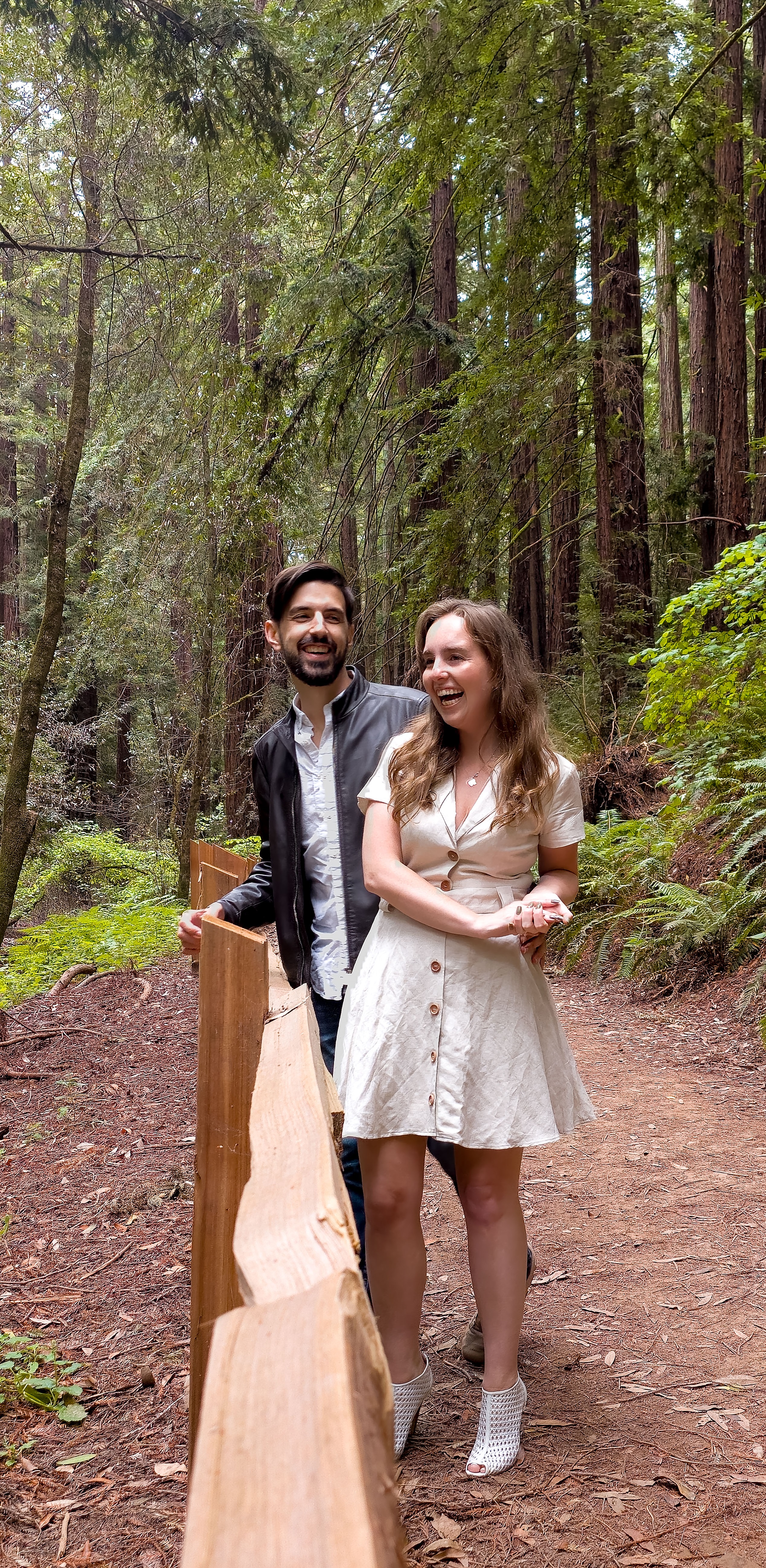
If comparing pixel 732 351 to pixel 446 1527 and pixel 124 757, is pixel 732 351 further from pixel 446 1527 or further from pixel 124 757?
pixel 124 757

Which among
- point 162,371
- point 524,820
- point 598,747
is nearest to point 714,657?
point 598,747

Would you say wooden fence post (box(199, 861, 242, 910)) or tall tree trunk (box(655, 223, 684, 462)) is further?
tall tree trunk (box(655, 223, 684, 462))

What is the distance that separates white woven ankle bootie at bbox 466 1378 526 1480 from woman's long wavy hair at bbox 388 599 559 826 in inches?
57.7

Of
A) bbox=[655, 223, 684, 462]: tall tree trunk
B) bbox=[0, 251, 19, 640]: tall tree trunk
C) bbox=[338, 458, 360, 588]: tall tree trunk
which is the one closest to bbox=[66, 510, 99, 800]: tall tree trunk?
bbox=[0, 251, 19, 640]: tall tree trunk

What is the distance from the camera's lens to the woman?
2.75 meters

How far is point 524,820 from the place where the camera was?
2859 millimetres

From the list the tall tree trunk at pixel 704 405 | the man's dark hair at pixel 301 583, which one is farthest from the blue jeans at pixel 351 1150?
the tall tree trunk at pixel 704 405

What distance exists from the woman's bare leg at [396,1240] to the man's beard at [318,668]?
4.25 feet

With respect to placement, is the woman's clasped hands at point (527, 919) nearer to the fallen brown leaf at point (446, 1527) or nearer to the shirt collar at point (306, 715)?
the shirt collar at point (306, 715)

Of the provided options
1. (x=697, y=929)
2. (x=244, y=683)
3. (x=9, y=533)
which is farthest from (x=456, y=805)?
(x=9, y=533)

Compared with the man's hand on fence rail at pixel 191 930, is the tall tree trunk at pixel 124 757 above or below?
below

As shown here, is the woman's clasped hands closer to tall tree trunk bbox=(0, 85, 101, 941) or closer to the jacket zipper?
the jacket zipper

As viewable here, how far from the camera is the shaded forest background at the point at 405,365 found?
8.34m

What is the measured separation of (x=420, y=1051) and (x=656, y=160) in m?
8.82
